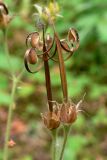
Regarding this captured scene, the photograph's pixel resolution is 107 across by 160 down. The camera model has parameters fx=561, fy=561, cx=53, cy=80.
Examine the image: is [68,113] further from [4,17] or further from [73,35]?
[4,17]

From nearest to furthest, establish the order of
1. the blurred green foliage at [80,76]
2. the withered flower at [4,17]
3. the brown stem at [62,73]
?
the brown stem at [62,73], the withered flower at [4,17], the blurred green foliage at [80,76]

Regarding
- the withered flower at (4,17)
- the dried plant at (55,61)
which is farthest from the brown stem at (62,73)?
the withered flower at (4,17)

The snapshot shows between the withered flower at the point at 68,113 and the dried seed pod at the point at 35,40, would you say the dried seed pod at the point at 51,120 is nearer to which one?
the withered flower at the point at 68,113

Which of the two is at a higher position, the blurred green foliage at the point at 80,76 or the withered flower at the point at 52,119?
the withered flower at the point at 52,119

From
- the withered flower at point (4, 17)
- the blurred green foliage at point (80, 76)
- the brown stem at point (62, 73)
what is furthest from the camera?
the blurred green foliage at point (80, 76)

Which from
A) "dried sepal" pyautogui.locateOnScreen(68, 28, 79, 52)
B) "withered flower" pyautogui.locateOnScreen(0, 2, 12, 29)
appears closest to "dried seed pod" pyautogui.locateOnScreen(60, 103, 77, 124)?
"dried sepal" pyautogui.locateOnScreen(68, 28, 79, 52)

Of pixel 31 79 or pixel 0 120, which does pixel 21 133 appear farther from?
pixel 31 79

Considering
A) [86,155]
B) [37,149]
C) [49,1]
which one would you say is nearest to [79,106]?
[49,1]
